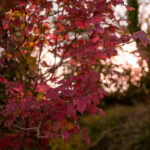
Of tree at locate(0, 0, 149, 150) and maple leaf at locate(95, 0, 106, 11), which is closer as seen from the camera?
tree at locate(0, 0, 149, 150)

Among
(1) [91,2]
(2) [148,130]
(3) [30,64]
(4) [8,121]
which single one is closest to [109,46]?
(1) [91,2]

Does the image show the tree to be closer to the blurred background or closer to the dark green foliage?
the blurred background

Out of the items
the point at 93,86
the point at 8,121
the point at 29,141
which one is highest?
the point at 93,86

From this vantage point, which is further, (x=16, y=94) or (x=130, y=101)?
(x=130, y=101)

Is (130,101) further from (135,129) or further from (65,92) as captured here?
(65,92)

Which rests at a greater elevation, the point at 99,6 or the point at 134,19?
the point at 134,19

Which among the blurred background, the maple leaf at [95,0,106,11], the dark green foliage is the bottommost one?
the blurred background

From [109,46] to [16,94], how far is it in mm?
1243

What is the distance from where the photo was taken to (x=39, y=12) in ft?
7.84

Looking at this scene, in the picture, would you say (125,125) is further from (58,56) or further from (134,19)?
(58,56)

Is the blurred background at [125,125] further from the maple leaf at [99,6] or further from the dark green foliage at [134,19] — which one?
the maple leaf at [99,6]

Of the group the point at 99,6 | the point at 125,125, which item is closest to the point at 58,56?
the point at 99,6

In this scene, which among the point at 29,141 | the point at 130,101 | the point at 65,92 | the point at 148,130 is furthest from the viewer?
the point at 130,101

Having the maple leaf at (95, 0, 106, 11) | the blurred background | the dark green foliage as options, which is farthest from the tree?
the dark green foliage
